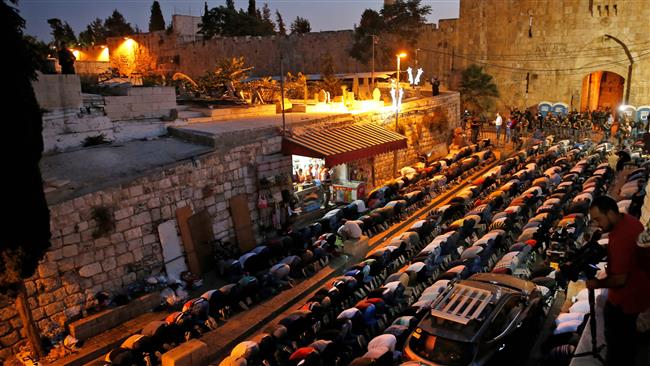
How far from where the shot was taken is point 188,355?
316 inches

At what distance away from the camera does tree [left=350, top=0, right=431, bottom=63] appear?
34.7 m

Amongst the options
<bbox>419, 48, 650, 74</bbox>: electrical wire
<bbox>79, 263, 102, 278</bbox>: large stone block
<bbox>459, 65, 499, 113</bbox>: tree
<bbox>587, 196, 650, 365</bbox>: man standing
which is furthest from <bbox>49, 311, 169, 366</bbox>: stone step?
<bbox>419, 48, 650, 74</bbox>: electrical wire

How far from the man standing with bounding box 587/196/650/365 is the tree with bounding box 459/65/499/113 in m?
27.7

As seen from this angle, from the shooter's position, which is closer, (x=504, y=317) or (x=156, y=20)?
(x=504, y=317)

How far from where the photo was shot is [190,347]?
8172 millimetres

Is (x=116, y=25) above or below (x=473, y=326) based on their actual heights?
above

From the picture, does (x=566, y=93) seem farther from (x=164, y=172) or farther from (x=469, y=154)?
(x=164, y=172)

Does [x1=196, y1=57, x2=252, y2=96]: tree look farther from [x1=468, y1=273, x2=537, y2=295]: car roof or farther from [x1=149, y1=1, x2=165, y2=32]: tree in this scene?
[x1=149, y1=1, x2=165, y2=32]: tree

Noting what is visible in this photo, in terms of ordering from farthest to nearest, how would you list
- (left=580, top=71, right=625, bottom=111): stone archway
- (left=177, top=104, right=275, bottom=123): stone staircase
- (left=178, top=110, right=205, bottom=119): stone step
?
(left=580, top=71, right=625, bottom=111): stone archway, (left=177, top=104, right=275, bottom=123): stone staircase, (left=178, top=110, right=205, bottom=119): stone step

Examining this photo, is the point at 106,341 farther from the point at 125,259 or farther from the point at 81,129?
the point at 81,129

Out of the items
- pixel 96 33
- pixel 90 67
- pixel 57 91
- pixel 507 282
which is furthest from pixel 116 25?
pixel 507 282

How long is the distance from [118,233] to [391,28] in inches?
1139

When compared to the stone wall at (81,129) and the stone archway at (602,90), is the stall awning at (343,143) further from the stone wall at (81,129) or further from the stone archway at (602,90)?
the stone archway at (602,90)

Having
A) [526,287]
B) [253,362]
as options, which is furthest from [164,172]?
[526,287]
